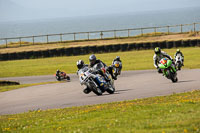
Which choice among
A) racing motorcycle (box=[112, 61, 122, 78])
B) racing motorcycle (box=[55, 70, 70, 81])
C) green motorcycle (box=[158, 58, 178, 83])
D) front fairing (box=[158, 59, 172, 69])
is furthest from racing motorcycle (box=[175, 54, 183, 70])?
front fairing (box=[158, 59, 172, 69])

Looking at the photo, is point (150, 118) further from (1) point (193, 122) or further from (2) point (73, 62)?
(2) point (73, 62)

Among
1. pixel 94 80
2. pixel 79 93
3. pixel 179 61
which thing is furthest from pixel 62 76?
pixel 94 80

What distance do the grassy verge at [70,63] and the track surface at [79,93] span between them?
30.4ft

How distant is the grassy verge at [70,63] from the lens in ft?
111

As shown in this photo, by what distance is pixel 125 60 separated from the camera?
1490 inches

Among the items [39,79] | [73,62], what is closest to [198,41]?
[73,62]

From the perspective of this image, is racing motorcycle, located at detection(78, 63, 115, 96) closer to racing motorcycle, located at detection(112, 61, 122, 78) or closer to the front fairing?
the front fairing

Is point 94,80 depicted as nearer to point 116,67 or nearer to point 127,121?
point 127,121

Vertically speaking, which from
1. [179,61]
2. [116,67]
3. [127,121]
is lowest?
[127,121]

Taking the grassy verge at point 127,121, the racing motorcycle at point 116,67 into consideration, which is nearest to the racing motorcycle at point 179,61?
the racing motorcycle at point 116,67

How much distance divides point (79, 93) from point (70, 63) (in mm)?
19522

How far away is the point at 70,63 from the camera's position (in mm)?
39000

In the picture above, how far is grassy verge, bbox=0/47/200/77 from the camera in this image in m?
33.7

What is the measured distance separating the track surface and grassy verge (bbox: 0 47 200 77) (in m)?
9.26
